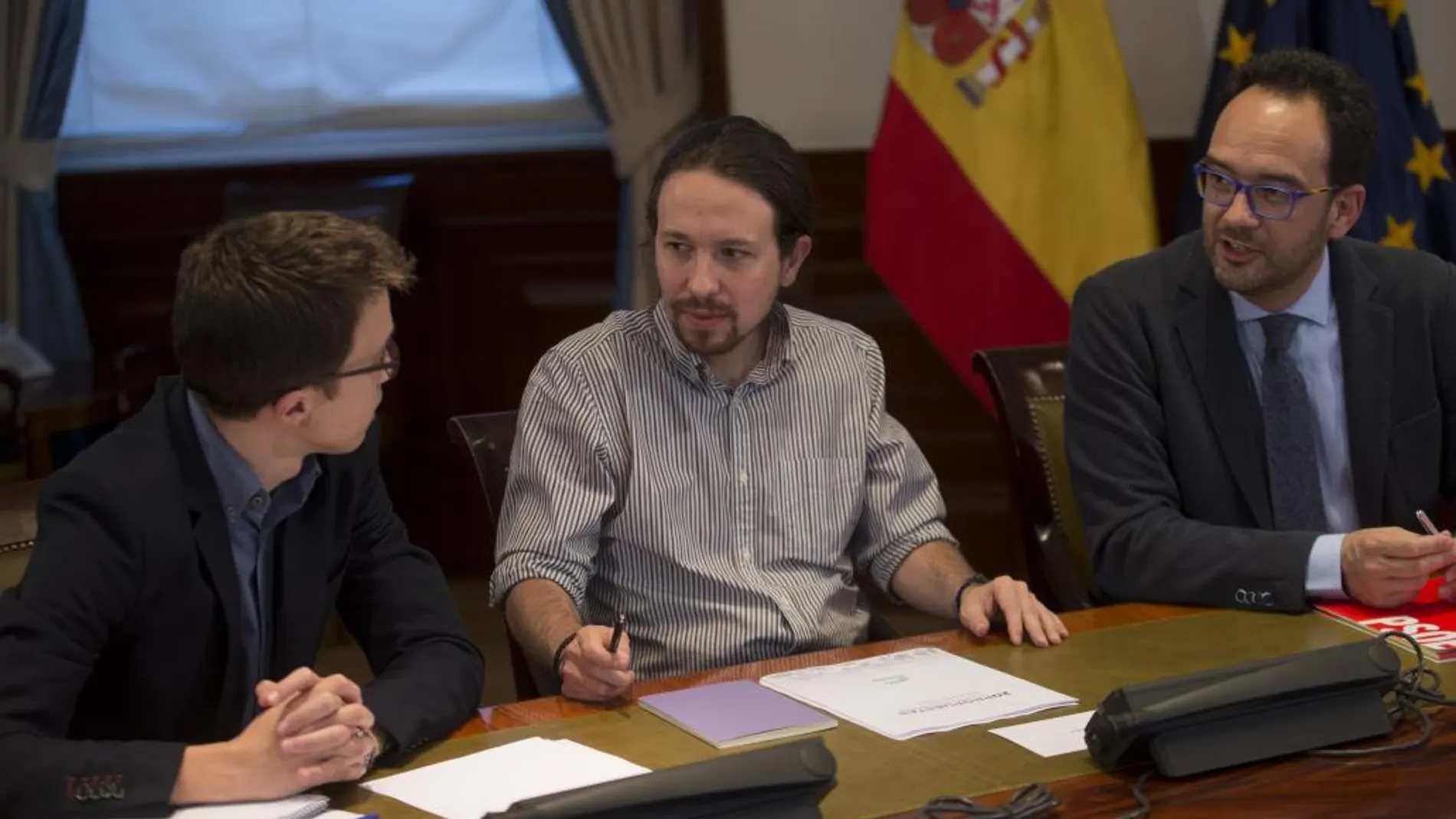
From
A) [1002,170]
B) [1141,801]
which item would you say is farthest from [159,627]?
[1002,170]

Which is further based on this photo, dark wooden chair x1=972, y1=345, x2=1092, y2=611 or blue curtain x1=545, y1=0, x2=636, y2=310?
blue curtain x1=545, y1=0, x2=636, y2=310

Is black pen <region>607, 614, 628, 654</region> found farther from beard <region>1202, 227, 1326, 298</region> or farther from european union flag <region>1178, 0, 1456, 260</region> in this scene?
european union flag <region>1178, 0, 1456, 260</region>

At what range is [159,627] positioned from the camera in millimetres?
1808

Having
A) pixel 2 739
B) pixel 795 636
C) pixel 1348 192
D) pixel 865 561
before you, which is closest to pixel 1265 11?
pixel 1348 192

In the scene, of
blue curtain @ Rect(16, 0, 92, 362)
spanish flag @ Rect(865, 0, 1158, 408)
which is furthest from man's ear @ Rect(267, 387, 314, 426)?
blue curtain @ Rect(16, 0, 92, 362)

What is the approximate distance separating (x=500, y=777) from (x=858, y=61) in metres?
3.13

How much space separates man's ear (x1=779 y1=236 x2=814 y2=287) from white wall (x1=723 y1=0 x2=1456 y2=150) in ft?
6.41

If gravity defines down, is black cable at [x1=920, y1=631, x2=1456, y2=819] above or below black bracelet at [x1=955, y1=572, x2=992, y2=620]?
below

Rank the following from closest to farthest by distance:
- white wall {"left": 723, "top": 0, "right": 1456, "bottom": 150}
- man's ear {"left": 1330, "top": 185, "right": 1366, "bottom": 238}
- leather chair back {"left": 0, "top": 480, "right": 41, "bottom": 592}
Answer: leather chair back {"left": 0, "top": 480, "right": 41, "bottom": 592} → man's ear {"left": 1330, "top": 185, "right": 1366, "bottom": 238} → white wall {"left": 723, "top": 0, "right": 1456, "bottom": 150}

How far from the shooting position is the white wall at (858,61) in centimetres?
449

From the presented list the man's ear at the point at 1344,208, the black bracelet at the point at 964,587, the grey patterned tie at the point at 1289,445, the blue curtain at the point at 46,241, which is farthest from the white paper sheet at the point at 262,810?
the blue curtain at the point at 46,241

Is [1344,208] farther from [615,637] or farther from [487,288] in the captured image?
[487,288]

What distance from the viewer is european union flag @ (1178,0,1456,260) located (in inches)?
154

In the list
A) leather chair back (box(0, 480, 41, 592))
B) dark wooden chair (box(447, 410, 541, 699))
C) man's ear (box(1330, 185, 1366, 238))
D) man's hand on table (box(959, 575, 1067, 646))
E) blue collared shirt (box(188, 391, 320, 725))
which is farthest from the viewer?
man's ear (box(1330, 185, 1366, 238))
